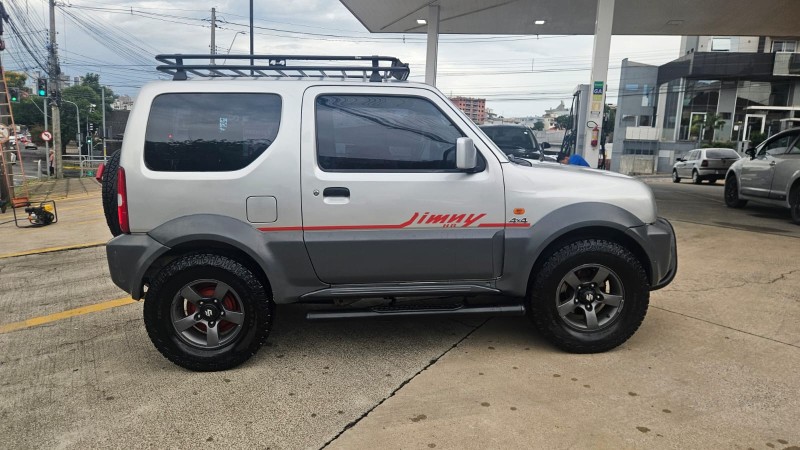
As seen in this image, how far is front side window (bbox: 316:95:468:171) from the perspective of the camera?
→ 142 inches

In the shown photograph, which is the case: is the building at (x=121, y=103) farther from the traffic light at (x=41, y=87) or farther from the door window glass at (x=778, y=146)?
the door window glass at (x=778, y=146)

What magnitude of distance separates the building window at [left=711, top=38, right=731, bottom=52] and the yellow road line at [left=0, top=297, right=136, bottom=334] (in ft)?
153

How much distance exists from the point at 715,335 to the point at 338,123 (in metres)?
3.28

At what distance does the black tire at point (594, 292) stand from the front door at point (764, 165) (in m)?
8.02

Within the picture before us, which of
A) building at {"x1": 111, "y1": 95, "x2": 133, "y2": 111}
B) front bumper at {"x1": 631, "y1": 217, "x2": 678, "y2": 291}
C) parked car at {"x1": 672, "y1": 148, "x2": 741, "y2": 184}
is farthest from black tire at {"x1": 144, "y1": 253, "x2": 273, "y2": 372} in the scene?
building at {"x1": 111, "y1": 95, "x2": 133, "y2": 111}

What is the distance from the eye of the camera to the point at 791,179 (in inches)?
366

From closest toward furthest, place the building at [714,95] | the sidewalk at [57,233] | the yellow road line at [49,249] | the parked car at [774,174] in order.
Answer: the yellow road line at [49,249] → the sidewalk at [57,233] → the parked car at [774,174] → the building at [714,95]

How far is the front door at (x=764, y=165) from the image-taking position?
32.1ft

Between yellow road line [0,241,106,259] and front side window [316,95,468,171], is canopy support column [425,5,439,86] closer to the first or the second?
yellow road line [0,241,106,259]

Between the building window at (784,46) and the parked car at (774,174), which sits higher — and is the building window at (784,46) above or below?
above

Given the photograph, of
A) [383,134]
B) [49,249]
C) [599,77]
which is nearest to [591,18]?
[599,77]

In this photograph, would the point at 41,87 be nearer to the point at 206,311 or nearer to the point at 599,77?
the point at 599,77

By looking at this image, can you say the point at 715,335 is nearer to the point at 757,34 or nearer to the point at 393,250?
the point at 393,250

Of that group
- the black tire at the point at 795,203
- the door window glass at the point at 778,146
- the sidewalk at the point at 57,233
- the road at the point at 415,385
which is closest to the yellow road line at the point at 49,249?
the sidewalk at the point at 57,233
